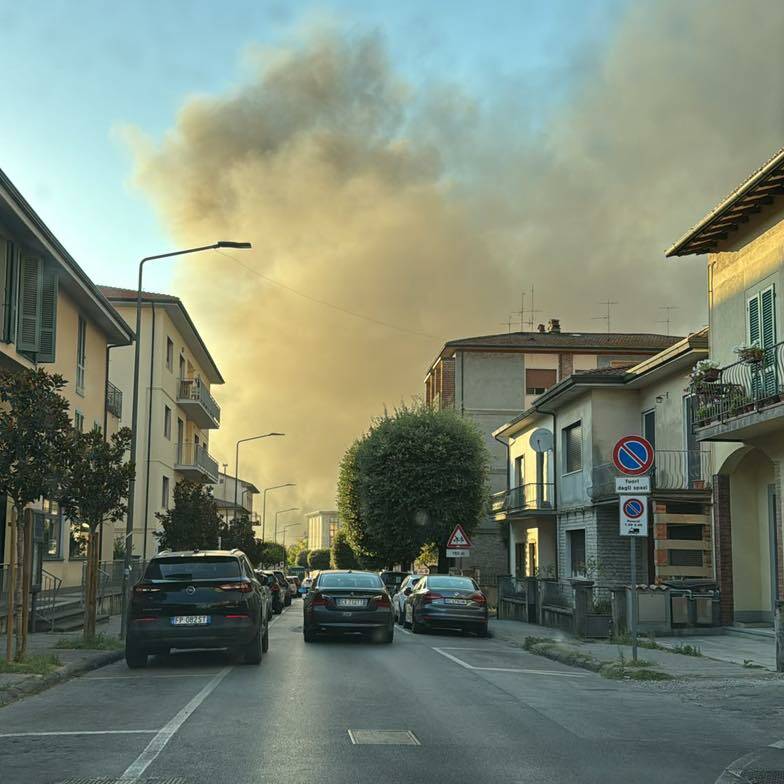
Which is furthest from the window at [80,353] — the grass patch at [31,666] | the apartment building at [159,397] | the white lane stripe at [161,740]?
the white lane stripe at [161,740]

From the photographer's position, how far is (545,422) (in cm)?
3784

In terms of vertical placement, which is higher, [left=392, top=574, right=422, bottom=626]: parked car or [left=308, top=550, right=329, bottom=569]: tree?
[left=392, top=574, right=422, bottom=626]: parked car

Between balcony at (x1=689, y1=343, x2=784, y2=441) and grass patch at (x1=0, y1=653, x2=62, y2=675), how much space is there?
12.6m

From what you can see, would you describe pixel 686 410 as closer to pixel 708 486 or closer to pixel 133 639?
pixel 708 486

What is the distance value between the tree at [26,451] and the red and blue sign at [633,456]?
26.8 ft

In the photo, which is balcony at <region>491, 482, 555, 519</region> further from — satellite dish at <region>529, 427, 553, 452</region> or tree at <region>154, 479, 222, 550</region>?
tree at <region>154, 479, 222, 550</region>

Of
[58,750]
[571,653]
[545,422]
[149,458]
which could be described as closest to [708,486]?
[571,653]

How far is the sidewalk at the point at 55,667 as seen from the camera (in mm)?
12156

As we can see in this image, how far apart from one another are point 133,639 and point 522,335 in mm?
44969

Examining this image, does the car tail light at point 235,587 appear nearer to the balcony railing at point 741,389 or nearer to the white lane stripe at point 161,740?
the white lane stripe at point 161,740

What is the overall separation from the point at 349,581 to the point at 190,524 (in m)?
17.6

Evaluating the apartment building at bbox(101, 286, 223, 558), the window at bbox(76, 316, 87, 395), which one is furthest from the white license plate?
the apartment building at bbox(101, 286, 223, 558)

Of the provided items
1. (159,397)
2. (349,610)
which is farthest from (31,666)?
(159,397)

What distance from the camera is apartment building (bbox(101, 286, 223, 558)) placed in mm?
46500
